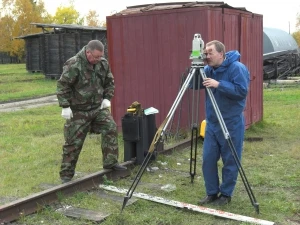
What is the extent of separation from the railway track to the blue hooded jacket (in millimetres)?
1880

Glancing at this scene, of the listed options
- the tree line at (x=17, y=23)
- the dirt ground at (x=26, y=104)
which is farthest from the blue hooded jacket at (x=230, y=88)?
the tree line at (x=17, y=23)

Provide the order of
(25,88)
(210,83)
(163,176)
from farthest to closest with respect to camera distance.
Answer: (25,88) < (163,176) < (210,83)

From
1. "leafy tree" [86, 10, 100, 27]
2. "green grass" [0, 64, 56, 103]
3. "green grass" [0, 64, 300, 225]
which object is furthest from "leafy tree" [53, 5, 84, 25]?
"green grass" [0, 64, 300, 225]

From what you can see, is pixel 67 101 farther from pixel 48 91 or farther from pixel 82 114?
pixel 48 91

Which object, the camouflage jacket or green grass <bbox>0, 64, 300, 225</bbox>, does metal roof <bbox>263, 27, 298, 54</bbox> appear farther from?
the camouflage jacket

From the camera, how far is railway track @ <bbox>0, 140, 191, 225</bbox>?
5.09 metres

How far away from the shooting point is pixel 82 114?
6.35 m

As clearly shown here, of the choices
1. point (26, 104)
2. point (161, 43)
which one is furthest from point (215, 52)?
point (26, 104)

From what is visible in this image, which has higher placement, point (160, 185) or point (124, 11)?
point (124, 11)

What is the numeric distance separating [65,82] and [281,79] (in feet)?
73.6

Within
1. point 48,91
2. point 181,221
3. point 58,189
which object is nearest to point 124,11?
point 58,189

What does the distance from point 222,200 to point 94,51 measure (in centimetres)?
246

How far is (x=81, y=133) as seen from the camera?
6371 millimetres

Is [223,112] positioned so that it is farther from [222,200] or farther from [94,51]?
[94,51]
